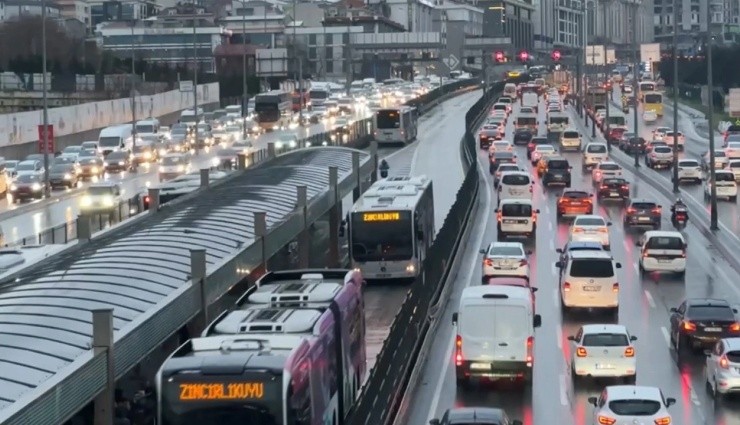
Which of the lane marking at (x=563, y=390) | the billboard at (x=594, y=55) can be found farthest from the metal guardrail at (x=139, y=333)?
the billboard at (x=594, y=55)

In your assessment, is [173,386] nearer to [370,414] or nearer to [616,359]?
[370,414]

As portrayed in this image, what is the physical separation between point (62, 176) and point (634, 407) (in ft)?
165

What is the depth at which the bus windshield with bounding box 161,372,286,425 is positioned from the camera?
16.2 meters

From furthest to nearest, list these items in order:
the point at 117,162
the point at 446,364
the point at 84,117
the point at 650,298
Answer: the point at 84,117
the point at 117,162
the point at 650,298
the point at 446,364

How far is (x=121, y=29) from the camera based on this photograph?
566 feet

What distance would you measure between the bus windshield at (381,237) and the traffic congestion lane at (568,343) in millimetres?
1796

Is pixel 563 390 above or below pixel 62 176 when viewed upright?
below

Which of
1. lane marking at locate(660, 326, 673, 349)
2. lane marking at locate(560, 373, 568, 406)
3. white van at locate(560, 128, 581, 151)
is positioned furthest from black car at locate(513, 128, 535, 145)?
lane marking at locate(560, 373, 568, 406)

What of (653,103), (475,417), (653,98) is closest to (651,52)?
(653,98)

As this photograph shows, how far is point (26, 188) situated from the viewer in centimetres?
6406

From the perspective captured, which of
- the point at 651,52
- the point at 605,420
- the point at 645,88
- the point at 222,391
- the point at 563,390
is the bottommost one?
the point at 563,390

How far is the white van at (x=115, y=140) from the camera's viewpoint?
8444 cm

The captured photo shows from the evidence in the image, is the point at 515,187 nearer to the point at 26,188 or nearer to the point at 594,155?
the point at 594,155

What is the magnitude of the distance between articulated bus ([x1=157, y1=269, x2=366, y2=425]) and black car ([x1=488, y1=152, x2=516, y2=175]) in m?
48.7
